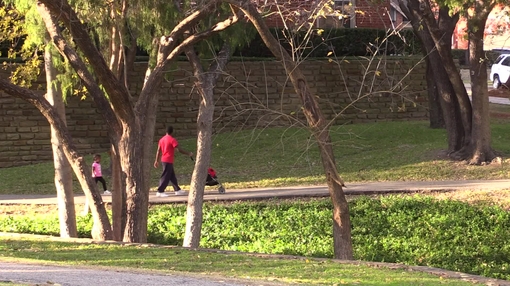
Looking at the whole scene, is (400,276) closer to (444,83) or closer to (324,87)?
(444,83)

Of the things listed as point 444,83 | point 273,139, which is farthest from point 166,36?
point 273,139

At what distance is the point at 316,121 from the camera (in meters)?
12.8

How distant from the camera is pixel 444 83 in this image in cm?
2281

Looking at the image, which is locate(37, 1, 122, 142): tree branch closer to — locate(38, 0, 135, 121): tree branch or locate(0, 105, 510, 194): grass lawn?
locate(38, 0, 135, 121): tree branch

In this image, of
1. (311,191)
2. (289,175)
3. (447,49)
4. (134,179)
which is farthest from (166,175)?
(447,49)

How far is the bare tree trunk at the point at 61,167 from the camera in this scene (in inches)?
618

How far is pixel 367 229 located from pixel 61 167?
18.3 ft

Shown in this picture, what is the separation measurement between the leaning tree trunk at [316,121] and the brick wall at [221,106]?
37.2 ft

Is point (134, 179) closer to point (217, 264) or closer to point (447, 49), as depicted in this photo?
point (217, 264)

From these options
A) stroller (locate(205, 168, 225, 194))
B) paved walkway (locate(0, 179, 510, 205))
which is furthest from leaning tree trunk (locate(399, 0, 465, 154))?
stroller (locate(205, 168, 225, 194))

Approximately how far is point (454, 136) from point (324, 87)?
7.14 m

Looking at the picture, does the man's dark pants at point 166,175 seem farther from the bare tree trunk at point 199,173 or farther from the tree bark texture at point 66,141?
the tree bark texture at point 66,141

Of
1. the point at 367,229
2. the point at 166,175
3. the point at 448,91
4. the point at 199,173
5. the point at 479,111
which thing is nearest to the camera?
the point at 199,173

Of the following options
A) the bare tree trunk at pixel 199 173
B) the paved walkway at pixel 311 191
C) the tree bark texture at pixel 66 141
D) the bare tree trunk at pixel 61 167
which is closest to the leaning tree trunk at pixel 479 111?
the paved walkway at pixel 311 191
